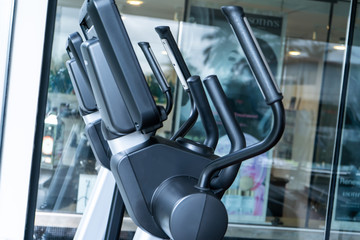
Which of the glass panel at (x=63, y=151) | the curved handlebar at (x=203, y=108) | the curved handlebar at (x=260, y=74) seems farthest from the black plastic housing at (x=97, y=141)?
the glass panel at (x=63, y=151)

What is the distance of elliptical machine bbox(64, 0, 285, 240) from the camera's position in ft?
2.54

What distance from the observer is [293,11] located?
496cm

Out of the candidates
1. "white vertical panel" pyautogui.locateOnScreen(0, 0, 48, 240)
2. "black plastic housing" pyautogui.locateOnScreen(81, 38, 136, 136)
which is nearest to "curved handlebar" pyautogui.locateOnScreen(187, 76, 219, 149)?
"black plastic housing" pyautogui.locateOnScreen(81, 38, 136, 136)

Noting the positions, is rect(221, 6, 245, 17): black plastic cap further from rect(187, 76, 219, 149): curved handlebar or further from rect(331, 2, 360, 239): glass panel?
rect(331, 2, 360, 239): glass panel

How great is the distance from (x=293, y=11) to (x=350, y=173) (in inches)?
72.2

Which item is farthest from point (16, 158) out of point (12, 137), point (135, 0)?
point (135, 0)

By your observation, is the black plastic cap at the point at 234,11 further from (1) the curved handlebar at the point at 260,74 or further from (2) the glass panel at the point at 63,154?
(2) the glass panel at the point at 63,154

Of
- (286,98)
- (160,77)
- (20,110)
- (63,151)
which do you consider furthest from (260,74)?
(286,98)

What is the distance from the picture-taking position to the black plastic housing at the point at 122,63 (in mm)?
805

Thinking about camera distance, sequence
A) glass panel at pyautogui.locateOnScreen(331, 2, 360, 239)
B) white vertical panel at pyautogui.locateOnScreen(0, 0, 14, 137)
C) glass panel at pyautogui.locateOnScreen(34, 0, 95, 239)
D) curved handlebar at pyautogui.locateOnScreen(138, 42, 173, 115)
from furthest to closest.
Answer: glass panel at pyautogui.locateOnScreen(331, 2, 360, 239) → glass panel at pyautogui.locateOnScreen(34, 0, 95, 239) → white vertical panel at pyautogui.locateOnScreen(0, 0, 14, 137) → curved handlebar at pyautogui.locateOnScreen(138, 42, 173, 115)

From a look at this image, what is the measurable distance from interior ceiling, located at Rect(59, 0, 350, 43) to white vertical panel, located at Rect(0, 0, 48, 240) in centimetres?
214

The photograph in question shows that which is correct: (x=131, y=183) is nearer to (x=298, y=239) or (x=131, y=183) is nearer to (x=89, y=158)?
(x=89, y=158)

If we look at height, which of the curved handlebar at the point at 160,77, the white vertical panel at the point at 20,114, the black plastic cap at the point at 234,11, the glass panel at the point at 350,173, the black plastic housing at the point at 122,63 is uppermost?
the black plastic cap at the point at 234,11

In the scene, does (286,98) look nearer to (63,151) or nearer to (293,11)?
(293,11)
